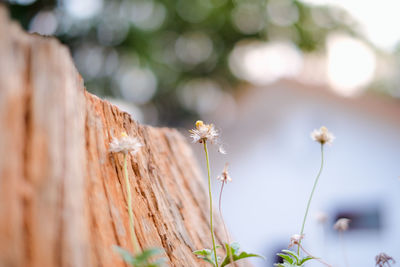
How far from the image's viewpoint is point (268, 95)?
11188mm

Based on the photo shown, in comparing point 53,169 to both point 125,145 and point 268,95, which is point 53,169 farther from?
point 268,95

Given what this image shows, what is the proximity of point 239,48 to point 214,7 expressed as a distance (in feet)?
4.51

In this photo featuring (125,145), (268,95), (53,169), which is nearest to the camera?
(53,169)

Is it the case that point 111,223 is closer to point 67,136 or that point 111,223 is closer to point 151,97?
point 67,136

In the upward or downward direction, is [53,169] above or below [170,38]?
below

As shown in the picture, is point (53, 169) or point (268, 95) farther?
point (268, 95)

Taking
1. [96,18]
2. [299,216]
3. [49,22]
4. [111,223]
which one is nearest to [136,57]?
[96,18]

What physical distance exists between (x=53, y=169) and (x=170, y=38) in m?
10.8

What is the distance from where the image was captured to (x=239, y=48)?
12.2m

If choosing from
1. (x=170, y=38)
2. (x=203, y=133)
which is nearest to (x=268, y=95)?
(x=170, y=38)

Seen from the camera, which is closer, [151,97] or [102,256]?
[102,256]

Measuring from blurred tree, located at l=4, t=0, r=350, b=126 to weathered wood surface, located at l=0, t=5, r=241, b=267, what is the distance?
339 inches

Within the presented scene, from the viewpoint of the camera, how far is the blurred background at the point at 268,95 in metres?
10.0

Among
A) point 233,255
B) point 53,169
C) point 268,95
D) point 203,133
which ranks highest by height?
point 268,95
